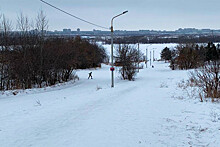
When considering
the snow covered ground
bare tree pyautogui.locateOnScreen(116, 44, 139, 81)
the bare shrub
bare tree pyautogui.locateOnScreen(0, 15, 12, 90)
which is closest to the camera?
the snow covered ground

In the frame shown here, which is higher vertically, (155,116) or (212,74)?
(212,74)

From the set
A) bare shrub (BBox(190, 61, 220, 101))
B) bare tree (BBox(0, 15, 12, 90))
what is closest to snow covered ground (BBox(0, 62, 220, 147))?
bare shrub (BBox(190, 61, 220, 101))

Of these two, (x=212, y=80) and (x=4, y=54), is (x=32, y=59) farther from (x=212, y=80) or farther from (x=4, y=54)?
(x=212, y=80)

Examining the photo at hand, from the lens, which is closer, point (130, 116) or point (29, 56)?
point (130, 116)

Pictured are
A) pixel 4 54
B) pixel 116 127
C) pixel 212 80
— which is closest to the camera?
→ pixel 116 127

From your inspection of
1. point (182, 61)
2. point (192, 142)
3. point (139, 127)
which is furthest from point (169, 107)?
point (182, 61)

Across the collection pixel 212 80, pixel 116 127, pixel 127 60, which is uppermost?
pixel 127 60

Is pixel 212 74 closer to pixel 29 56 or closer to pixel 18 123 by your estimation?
pixel 18 123

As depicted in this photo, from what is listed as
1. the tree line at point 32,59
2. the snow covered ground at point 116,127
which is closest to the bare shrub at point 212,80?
the snow covered ground at point 116,127

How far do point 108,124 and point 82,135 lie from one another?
4.33ft

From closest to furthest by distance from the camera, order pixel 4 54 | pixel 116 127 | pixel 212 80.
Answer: pixel 116 127 < pixel 212 80 < pixel 4 54

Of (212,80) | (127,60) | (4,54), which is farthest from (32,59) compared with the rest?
(212,80)

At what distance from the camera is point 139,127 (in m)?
7.16

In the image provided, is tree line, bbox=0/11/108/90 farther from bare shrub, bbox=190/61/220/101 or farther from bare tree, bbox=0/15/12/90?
bare shrub, bbox=190/61/220/101
